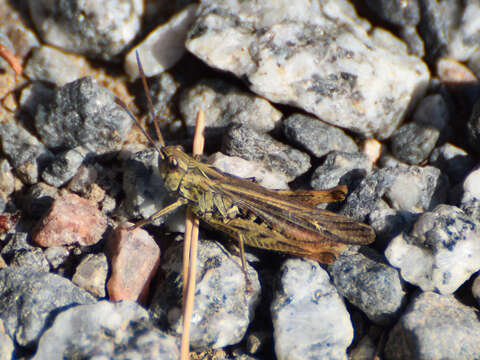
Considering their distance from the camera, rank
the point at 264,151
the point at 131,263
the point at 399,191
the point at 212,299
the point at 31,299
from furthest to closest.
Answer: the point at 264,151 → the point at 399,191 → the point at 131,263 → the point at 212,299 → the point at 31,299

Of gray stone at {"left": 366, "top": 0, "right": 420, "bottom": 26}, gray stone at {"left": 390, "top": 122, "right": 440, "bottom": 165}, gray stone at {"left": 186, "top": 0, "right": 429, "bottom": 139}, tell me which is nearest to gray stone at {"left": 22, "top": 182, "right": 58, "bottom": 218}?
gray stone at {"left": 186, "top": 0, "right": 429, "bottom": 139}

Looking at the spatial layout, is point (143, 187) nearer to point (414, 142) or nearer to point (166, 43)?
Result: point (166, 43)

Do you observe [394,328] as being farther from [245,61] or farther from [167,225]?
[245,61]

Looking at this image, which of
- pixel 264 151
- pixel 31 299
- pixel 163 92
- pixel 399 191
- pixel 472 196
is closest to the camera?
pixel 31 299

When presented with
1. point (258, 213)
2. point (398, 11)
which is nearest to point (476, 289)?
point (258, 213)

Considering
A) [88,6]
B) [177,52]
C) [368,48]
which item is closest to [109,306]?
[177,52]

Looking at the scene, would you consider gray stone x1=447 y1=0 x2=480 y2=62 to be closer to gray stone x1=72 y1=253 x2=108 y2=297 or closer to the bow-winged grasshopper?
the bow-winged grasshopper
